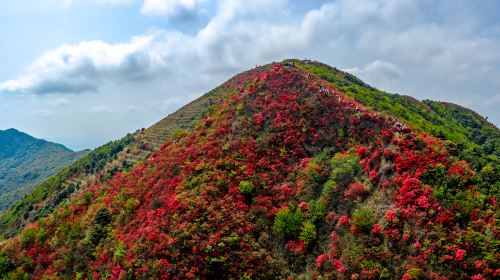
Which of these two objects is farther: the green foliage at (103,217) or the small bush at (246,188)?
the green foliage at (103,217)

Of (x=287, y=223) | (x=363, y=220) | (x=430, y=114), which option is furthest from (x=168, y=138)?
(x=430, y=114)

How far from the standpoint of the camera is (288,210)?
2898 cm

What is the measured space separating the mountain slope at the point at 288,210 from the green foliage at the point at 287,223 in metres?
0.10

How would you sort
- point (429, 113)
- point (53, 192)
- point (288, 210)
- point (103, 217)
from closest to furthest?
1. point (288, 210)
2. point (103, 217)
3. point (53, 192)
4. point (429, 113)

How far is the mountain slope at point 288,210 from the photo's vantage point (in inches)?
864

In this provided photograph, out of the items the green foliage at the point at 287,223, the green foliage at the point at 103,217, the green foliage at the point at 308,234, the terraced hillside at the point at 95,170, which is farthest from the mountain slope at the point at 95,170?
the green foliage at the point at 308,234

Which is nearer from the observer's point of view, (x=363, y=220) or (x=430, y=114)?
(x=363, y=220)

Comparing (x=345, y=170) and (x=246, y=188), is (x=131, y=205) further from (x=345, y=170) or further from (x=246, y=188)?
(x=345, y=170)

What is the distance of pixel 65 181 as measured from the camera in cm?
8212

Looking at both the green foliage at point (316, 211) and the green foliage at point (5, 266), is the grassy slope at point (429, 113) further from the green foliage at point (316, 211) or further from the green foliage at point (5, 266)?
the green foliage at point (5, 266)

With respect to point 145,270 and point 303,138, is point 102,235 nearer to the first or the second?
point 145,270

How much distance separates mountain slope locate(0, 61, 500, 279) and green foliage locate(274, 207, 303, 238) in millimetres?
104

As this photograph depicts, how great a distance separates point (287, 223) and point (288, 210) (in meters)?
1.41

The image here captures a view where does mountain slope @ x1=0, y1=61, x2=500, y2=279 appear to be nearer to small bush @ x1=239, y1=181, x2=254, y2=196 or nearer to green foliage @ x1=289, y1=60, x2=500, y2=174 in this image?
small bush @ x1=239, y1=181, x2=254, y2=196
